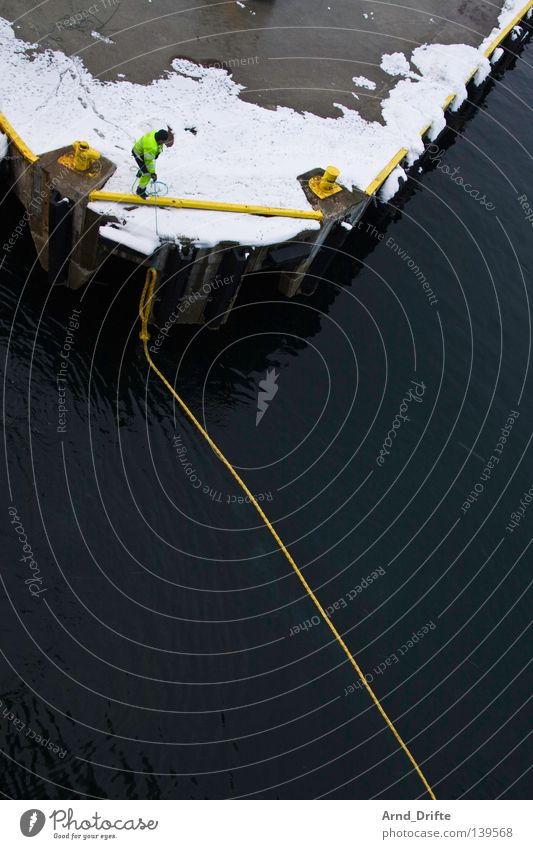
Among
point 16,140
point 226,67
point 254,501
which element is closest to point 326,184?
point 226,67

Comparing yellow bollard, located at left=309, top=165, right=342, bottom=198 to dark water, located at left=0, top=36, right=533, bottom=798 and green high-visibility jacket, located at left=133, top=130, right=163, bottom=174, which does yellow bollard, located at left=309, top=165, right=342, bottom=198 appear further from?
green high-visibility jacket, located at left=133, top=130, right=163, bottom=174

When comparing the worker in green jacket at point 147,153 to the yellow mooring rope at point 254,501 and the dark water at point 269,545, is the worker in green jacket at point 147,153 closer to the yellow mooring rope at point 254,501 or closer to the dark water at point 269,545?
the yellow mooring rope at point 254,501

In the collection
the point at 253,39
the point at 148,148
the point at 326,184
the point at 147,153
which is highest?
the point at 253,39

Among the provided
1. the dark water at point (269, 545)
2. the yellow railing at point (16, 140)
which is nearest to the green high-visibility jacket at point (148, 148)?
the yellow railing at point (16, 140)

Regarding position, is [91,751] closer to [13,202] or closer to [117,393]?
[117,393]

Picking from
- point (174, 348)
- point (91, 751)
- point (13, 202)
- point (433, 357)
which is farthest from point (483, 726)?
point (13, 202)

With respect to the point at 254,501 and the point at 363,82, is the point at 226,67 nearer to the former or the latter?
the point at 363,82
